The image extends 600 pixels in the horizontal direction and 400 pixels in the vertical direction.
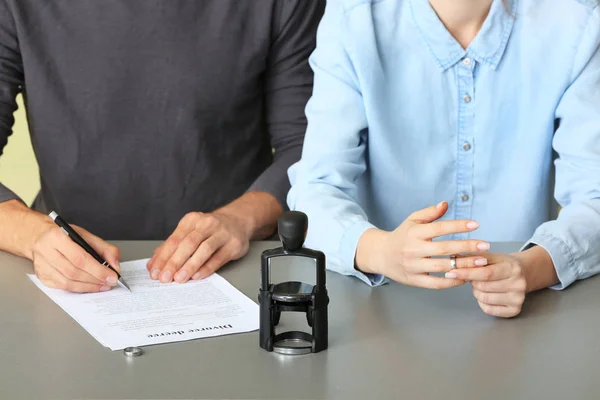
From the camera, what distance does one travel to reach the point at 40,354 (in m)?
0.98

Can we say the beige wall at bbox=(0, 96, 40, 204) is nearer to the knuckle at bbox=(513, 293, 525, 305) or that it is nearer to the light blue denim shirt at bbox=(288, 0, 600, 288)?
the light blue denim shirt at bbox=(288, 0, 600, 288)

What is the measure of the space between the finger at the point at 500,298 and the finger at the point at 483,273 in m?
0.02

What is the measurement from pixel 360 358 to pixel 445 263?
0.21 meters

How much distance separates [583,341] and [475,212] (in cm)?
54

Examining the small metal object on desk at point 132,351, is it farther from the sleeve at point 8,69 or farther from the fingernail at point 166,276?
the sleeve at point 8,69

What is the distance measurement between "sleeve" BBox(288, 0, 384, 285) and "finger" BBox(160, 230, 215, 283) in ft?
0.52

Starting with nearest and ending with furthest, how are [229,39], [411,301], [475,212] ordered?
[411,301]
[475,212]
[229,39]

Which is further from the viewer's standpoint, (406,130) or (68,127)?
(68,127)

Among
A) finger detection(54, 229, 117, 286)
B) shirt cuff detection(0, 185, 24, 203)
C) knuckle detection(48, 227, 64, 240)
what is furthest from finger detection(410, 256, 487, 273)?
shirt cuff detection(0, 185, 24, 203)

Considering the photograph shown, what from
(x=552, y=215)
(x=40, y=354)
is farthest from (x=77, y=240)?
(x=552, y=215)

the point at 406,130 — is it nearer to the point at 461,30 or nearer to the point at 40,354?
the point at 461,30

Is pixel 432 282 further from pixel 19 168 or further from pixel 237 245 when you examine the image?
pixel 19 168

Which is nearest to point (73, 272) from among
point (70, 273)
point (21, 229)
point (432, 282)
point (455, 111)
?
point (70, 273)

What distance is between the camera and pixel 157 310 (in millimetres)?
1126
